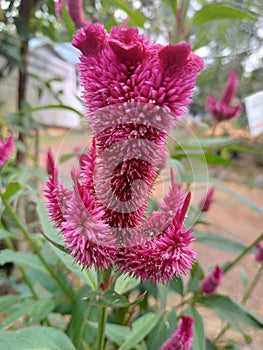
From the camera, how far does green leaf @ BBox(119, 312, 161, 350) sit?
58cm

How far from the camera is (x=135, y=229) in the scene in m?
0.33

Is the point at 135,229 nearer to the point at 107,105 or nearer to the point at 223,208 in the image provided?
the point at 107,105

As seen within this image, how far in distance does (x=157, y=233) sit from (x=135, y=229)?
1.0 inches

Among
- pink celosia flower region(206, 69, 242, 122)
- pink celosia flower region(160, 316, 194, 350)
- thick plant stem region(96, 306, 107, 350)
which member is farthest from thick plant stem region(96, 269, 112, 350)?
pink celosia flower region(206, 69, 242, 122)

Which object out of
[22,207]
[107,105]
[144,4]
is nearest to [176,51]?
[107,105]

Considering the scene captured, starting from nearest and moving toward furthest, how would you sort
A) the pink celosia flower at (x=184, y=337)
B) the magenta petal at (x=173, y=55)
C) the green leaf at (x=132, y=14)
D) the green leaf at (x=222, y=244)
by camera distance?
the magenta petal at (x=173, y=55)
the pink celosia flower at (x=184, y=337)
the green leaf at (x=132, y=14)
the green leaf at (x=222, y=244)

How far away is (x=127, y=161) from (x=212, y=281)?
0.50m

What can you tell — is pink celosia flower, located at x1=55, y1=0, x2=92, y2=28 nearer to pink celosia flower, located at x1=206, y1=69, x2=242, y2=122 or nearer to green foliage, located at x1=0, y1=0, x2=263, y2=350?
green foliage, located at x1=0, y1=0, x2=263, y2=350

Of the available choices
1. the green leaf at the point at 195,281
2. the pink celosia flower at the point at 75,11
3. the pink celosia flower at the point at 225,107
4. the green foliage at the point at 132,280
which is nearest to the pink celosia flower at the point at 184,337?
the green foliage at the point at 132,280

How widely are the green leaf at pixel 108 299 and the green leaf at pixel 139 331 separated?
0.75ft

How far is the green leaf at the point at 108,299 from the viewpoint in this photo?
0.37 metres

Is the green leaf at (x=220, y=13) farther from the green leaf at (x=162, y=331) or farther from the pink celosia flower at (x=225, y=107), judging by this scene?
the green leaf at (x=162, y=331)

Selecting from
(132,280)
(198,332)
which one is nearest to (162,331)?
(198,332)

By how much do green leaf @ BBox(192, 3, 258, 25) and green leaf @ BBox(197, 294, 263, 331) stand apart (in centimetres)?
55
